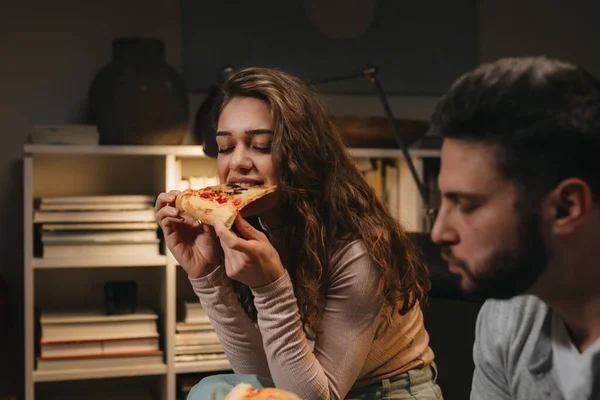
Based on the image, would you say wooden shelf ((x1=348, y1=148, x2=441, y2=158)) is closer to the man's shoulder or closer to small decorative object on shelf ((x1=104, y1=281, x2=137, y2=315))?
small decorative object on shelf ((x1=104, y1=281, x2=137, y2=315))

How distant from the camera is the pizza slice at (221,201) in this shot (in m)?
1.59

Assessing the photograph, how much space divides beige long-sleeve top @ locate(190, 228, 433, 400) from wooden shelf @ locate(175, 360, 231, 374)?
3.77 feet

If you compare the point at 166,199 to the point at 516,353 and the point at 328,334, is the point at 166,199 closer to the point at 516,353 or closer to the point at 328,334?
the point at 328,334

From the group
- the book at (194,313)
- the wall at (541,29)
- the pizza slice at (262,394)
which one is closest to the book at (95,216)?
the book at (194,313)

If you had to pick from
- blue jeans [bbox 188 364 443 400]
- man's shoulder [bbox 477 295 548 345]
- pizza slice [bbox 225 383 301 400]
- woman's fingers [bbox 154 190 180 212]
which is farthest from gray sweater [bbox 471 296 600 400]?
woman's fingers [bbox 154 190 180 212]

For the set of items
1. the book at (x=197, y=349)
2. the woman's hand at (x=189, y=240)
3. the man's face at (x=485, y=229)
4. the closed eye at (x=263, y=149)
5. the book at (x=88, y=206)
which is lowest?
the book at (x=197, y=349)

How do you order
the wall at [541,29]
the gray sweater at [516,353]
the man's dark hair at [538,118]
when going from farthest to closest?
the wall at [541,29] < the gray sweater at [516,353] < the man's dark hair at [538,118]

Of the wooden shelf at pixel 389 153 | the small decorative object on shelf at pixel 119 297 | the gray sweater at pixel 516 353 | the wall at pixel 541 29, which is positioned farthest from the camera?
the wall at pixel 541 29

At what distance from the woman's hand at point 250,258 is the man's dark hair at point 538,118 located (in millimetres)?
826

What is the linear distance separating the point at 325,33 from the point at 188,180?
1.00m

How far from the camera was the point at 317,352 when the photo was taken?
66.9 inches

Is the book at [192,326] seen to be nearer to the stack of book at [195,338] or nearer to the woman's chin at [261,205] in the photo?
the stack of book at [195,338]

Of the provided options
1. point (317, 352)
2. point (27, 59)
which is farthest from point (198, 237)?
point (27, 59)

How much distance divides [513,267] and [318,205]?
3.41 ft
